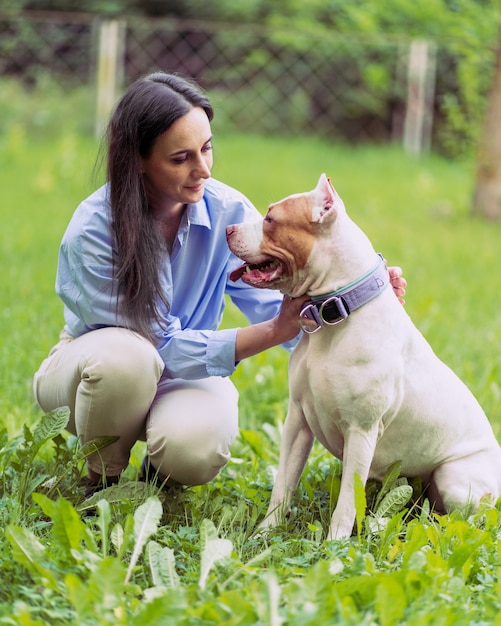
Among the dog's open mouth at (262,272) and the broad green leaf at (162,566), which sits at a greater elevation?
the dog's open mouth at (262,272)

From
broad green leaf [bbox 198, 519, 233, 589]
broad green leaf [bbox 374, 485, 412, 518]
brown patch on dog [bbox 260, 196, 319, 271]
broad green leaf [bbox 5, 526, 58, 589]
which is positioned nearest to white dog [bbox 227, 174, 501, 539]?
brown patch on dog [bbox 260, 196, 319, 271]

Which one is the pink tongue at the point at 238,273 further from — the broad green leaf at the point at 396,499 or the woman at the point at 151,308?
the broad green leaf at the point at 396,499

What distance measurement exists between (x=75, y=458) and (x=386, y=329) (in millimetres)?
1067

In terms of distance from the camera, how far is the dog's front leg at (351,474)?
2947 mm

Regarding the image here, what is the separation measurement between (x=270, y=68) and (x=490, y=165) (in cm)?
659

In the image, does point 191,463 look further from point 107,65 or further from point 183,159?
point 107,65

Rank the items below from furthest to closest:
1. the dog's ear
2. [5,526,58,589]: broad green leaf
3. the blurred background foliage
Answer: the blurred background foliage, the dog's ear, [5,526,58,589]: broad green leaf

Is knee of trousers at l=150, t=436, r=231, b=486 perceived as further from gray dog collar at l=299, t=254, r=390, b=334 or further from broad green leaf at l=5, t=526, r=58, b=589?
broad green leaf at l=5, t=526, r=58, b=589

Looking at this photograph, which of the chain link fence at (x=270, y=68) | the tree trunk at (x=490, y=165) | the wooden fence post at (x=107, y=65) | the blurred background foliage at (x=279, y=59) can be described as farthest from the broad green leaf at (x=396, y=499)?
the chain link fence at (x=270, y=68)

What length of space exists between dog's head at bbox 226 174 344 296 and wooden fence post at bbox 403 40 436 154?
11547mm

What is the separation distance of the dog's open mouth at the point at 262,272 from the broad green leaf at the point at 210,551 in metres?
0.74

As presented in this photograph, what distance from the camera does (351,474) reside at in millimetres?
2947

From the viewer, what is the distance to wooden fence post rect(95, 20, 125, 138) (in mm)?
13047

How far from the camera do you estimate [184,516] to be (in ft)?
10.4
